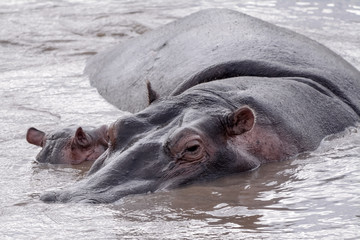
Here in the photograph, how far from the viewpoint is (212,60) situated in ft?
22.8

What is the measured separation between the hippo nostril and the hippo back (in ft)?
5.48

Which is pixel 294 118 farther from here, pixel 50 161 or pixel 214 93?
pixel 50 161

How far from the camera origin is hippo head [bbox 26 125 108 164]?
245 inches

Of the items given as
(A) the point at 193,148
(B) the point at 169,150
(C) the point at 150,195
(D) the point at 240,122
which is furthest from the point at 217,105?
(C) the point at 150,195

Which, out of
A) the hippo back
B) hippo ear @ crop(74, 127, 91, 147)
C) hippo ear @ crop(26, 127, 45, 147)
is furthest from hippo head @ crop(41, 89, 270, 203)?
hippo ear @ crop(26, 127, 45, 147)

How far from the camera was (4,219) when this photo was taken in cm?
471

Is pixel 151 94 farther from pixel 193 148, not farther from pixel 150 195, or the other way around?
pixel 150 195

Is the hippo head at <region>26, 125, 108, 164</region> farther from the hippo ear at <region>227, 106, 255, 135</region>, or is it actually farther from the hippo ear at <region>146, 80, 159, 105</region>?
the hippo ear at <region>227, 106, 255, 135</region>

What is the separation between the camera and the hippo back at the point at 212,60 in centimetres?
666

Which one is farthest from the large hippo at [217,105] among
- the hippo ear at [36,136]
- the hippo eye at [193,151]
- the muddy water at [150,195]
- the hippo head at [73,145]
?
the hippo ear at [36,136]

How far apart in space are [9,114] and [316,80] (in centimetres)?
256

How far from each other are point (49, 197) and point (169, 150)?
707 mm

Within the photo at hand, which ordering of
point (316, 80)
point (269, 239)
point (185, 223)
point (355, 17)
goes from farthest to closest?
point (355, 17), point (316, 80), point (185, 223), point (269, 239)

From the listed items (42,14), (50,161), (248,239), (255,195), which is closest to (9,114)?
(50,161)
